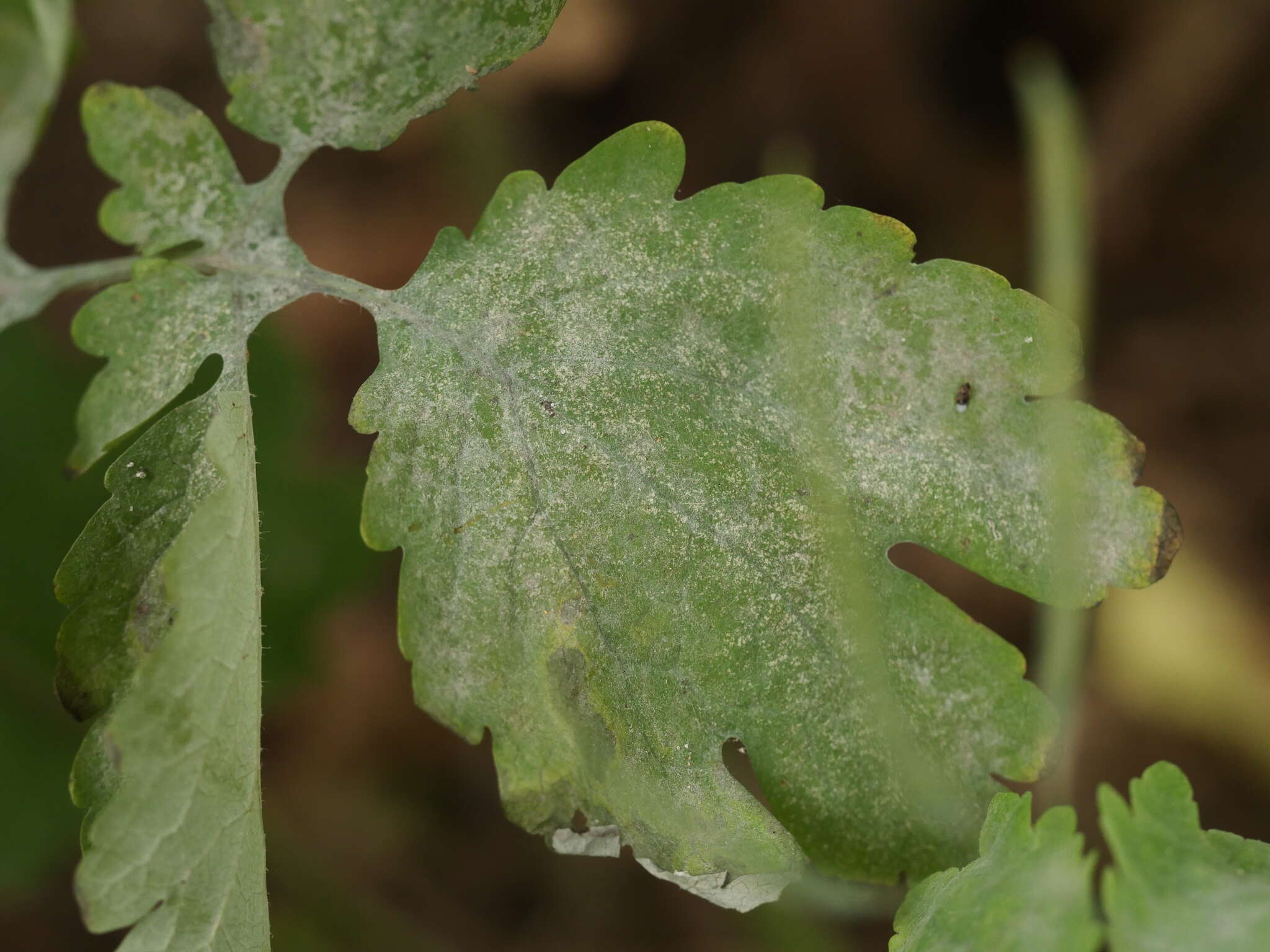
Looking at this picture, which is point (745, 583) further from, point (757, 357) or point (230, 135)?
point (230, 135)

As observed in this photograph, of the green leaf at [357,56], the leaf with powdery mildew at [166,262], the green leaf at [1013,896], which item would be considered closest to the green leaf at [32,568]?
the leaf with powdery mildew at [166,262]

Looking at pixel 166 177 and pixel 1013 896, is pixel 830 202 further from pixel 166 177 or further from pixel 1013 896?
pixel 1013 896

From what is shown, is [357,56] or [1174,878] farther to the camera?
[357,56]

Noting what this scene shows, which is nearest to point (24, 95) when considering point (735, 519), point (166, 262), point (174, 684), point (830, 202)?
point (166, 262)

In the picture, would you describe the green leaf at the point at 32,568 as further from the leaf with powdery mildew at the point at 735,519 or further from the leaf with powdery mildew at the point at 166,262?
the leaf with powdery mildew at the point at 735,519

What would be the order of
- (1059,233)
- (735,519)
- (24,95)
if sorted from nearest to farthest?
(735,519) → (24,95) → (1059,233)

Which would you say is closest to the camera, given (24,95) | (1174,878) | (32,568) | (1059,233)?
(1174,878)

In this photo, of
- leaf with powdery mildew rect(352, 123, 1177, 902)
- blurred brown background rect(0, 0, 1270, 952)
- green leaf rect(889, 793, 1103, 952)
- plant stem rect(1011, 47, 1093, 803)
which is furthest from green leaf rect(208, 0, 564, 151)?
blurred brown background rect(0, 0, 1270, 952)

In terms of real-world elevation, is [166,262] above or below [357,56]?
below
